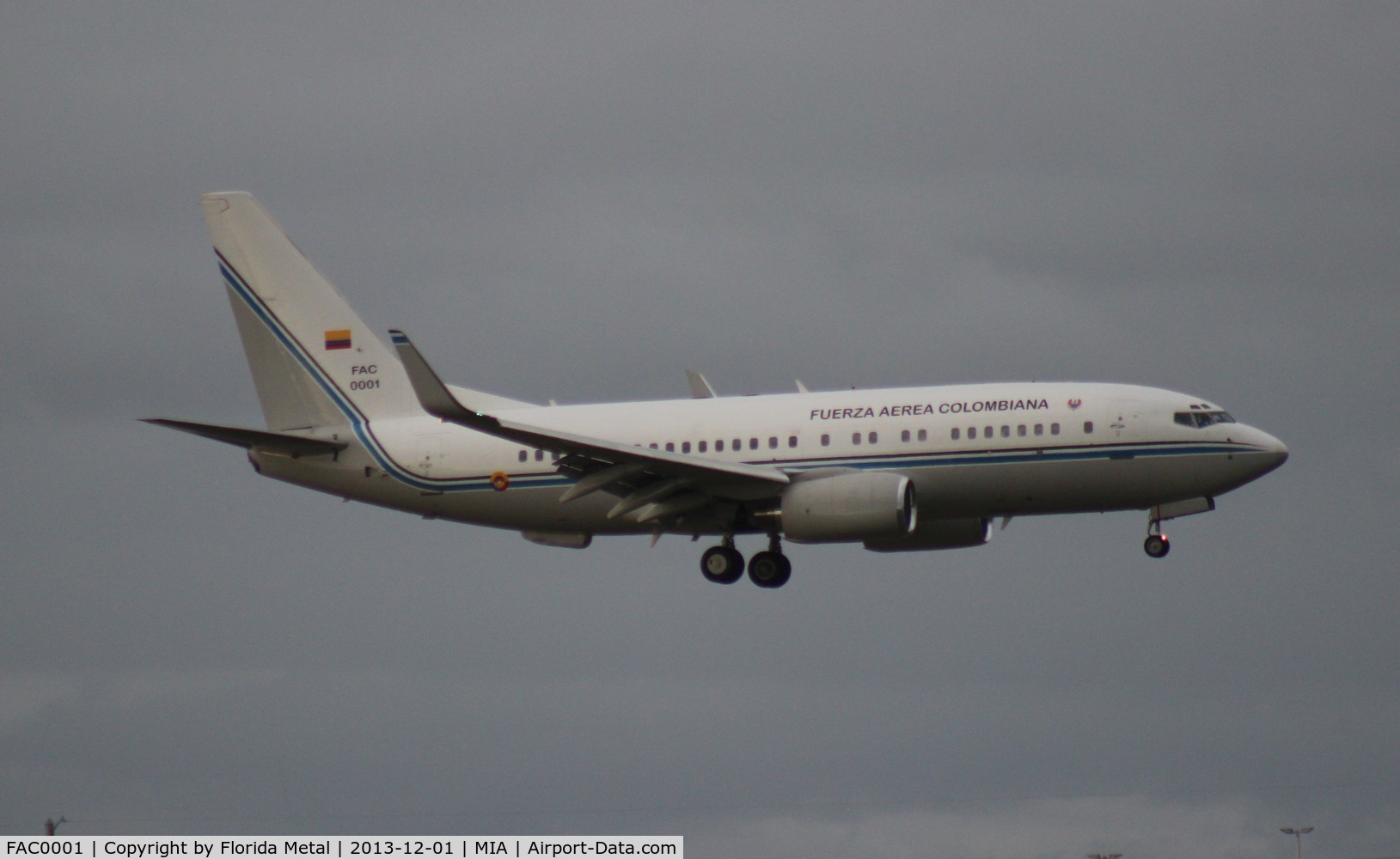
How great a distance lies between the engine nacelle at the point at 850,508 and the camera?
58625 millimetres

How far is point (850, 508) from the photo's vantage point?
193ft

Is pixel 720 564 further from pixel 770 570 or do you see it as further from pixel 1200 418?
pixel 1200 418

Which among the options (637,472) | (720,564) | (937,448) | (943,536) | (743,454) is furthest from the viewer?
(943,536)

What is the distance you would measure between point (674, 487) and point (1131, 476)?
12.7 metres

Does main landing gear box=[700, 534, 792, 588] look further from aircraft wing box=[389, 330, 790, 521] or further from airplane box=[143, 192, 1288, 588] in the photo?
aircraft wing box=[389, 330, 790, 521]

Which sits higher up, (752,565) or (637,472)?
(637,472)

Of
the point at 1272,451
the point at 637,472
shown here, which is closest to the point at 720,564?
the point at 637,472

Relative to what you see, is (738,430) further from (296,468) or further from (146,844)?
A: (146,844)

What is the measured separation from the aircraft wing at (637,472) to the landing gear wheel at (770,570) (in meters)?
2.67

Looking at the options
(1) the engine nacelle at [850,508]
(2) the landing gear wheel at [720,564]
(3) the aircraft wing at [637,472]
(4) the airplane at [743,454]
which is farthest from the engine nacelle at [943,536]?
(3) the aircraft wing at [637,472]

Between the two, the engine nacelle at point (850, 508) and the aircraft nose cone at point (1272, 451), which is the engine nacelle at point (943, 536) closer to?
the engine nacelle at point (850, 508)

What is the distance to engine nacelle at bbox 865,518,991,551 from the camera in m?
64.6

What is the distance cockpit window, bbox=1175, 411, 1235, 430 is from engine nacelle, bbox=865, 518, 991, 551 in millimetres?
7399

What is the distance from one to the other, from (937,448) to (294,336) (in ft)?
73.4
